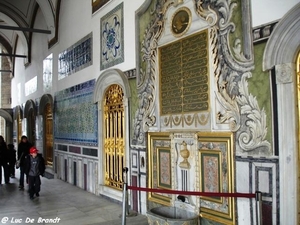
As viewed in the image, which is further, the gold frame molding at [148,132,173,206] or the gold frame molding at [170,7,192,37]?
the gold frame molding at [148,132,173,206]

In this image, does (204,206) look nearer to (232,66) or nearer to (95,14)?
(232,66)

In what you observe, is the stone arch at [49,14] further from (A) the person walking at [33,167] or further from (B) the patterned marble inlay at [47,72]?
(A) the person walking at [33,167]

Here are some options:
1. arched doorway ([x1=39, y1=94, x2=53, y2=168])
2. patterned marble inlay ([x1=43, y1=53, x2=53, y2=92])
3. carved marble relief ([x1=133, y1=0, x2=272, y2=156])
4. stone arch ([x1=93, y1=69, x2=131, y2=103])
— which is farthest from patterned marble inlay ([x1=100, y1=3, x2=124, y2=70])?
arched doorway ([x1=39, y1=94, x2=53, y2=168])

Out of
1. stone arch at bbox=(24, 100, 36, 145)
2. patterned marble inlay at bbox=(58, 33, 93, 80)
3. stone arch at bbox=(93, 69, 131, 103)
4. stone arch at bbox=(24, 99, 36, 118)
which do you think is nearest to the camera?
stone arch at bbox=(93, 69, 131, 103)

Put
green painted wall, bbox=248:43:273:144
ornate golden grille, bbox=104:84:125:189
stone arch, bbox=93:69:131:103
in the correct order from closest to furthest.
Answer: green painted wall, bbox=248:43:273:144, stone arch, bbox=93:69:131:103, ornate golden grille, bbox=104:84:125:189

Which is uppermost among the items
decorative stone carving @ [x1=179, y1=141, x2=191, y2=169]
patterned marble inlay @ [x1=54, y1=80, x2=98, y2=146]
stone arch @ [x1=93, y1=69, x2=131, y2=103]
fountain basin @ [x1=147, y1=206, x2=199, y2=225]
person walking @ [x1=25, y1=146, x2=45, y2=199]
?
stone arch @ [x1=93, y1=69, x2=131, y2=103]

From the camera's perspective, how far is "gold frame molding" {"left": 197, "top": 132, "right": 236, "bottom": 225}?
369cm

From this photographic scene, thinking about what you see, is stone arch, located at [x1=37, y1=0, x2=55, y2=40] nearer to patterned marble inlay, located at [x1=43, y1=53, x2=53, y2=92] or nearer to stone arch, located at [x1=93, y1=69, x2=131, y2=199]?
patterned marble inlay, located at [x1=43, y1=53, x2=53, y2=92]

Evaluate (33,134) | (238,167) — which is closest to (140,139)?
(238,167)

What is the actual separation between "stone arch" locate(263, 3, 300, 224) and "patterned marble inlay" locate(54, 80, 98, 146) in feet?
14.4

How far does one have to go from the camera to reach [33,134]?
12391mm

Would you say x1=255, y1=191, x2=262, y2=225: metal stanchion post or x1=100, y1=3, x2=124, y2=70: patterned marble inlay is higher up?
x1=100, y1=3, x2=124, y2=70: patterned marble inlay

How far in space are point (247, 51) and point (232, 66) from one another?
10.2 inches

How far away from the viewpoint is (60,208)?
5691 mm
